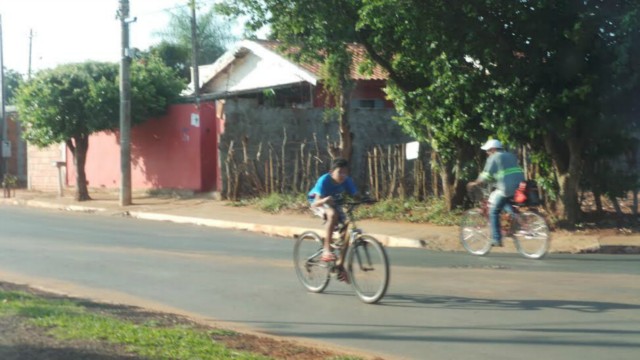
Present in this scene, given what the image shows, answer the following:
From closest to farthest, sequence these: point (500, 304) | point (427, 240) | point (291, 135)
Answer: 1. point (500, 304)
2. point (427, 240)
3. point (291, 135)

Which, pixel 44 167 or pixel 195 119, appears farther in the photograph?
pixel 44 167

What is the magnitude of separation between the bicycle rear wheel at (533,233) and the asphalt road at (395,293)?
372mm

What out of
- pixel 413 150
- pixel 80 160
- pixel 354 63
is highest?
pixel 354 63

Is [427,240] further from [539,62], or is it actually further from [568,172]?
[539,62]

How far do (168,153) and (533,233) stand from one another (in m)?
15.6

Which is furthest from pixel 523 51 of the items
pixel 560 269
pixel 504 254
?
pixel 560 269

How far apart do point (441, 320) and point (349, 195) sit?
2080 mm

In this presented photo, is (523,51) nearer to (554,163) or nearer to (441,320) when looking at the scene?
(554,163)

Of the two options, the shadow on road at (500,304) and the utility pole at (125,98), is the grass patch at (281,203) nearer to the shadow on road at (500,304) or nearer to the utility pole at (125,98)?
the utility pole at (125,98)

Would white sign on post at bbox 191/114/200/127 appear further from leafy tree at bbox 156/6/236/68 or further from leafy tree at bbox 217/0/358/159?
leafy tree at bbox 156/6/236/68

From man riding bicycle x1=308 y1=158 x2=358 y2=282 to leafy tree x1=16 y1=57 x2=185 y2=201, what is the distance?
16741mm

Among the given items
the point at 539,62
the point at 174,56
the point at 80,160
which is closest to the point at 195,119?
the point at 80,160

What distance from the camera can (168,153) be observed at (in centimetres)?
2670

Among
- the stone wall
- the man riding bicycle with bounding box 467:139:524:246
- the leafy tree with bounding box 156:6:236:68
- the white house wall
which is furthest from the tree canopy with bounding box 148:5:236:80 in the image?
the man riding bicycle with bounding box 467:139:524:246
